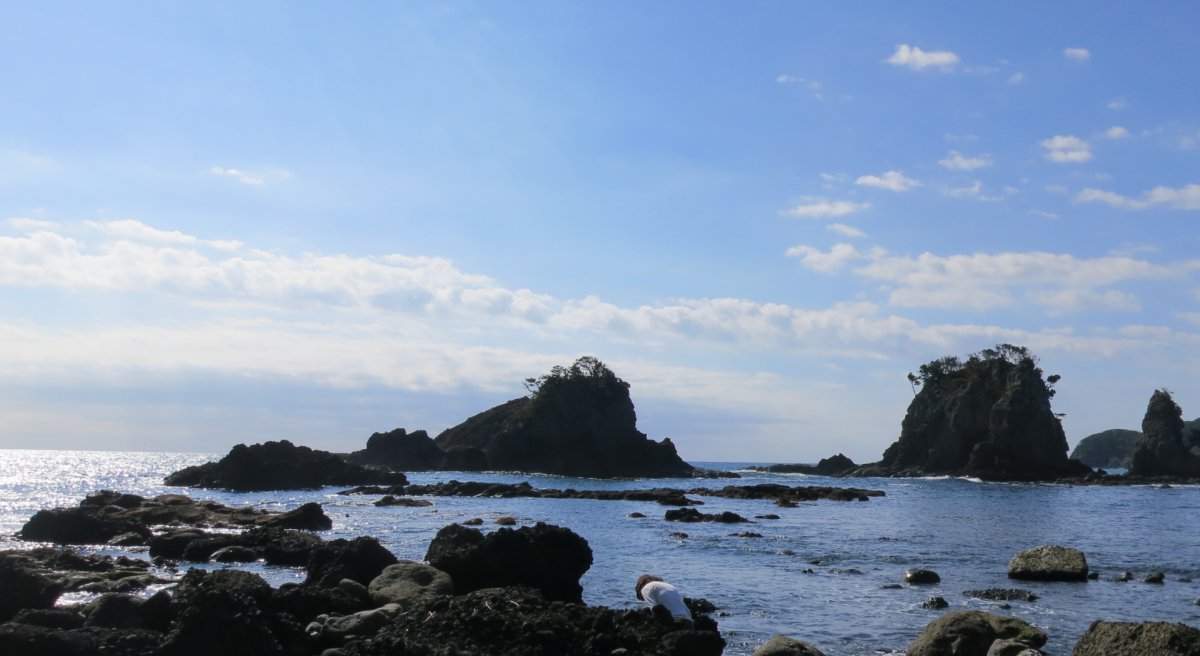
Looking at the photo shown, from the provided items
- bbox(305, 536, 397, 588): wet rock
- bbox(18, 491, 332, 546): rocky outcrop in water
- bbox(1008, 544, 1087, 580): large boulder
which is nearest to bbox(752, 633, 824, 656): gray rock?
bbox(305, 536, 397, 588): wet rock

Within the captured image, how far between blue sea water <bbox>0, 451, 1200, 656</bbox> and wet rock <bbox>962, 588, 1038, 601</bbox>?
0.40m

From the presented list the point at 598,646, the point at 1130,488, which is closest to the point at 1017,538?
the point at 598,646

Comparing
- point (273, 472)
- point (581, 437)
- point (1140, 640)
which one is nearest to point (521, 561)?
point (1140, 640)

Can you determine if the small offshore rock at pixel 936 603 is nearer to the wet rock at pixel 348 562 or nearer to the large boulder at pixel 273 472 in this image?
the wet rock at pixel 348 562

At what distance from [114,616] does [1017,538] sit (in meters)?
39.7

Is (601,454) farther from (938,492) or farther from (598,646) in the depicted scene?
(598,646)

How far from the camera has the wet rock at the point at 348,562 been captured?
21781 millimetres

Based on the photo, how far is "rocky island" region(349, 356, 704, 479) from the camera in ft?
445

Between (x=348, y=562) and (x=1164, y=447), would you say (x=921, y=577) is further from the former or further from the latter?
(x=1164, y=447)

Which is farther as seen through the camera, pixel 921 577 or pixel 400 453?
pixel 400 453

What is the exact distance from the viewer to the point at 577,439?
137000mm

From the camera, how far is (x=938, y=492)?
88312mm

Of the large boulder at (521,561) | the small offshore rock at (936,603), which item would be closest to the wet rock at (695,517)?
the small offshore rock at (936,603)

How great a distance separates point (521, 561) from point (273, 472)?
252 ft
